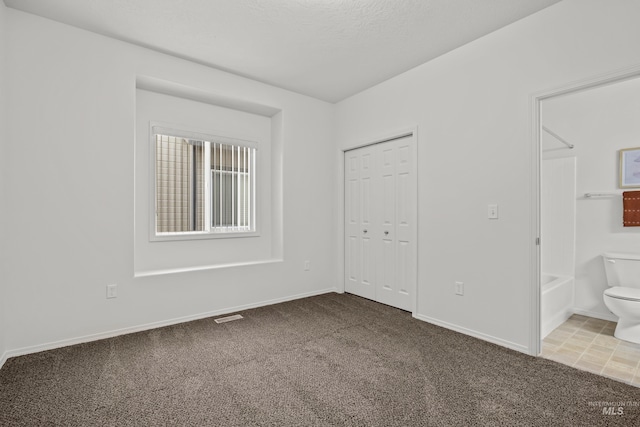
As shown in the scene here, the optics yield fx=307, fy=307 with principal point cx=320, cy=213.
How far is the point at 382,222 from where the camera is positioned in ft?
12.4

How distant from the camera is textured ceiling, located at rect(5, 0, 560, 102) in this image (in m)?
2.33

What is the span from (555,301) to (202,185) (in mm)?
3996

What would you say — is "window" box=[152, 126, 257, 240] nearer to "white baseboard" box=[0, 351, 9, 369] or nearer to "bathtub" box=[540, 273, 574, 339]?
"white baseboard" box=[0, 351, 9, 369]

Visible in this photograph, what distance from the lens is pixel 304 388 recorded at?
195 centimetres

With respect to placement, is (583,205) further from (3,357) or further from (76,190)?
(3,357)

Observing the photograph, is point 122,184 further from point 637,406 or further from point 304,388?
point 637,406

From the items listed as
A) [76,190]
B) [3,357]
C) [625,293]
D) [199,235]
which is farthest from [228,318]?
[625,293]

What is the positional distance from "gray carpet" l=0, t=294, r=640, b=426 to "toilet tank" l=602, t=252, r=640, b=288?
5.18ft

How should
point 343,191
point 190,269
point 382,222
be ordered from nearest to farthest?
point 190,269, point 382,222, point 343,191

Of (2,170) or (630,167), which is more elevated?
(630,167)

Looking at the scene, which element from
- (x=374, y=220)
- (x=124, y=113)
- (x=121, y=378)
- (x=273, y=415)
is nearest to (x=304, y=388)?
(x=273, y=415)

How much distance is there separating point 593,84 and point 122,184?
3.84m

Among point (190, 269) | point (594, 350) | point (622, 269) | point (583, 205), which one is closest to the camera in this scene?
point (594, 350)

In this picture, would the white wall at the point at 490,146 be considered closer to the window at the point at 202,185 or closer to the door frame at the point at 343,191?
the door frame at the point at 343,191
